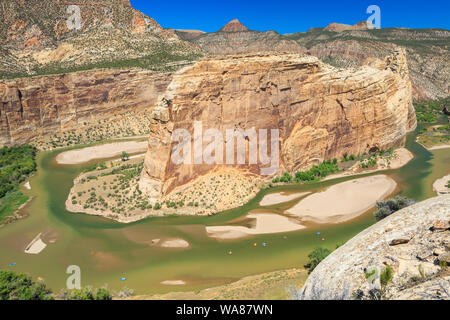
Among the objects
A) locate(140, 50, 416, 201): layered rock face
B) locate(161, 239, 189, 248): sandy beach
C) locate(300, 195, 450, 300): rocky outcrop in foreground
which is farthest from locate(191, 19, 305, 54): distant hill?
locate(300, 195, 450, 300): rocky outcrop in foreground

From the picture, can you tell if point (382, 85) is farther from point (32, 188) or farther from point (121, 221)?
point (32, 188)

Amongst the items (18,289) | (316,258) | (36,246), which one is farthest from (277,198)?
(18,289)

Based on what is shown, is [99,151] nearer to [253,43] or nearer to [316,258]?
[316,258]

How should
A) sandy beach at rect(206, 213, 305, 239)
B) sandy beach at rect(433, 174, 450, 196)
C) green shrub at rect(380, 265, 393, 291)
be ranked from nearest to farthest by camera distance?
green shrub at rect(380, 265, 393, 291) < sandy beach at rect(206, 213, 305, 239) < sandy beach at rect(433, 174, 450, 196)

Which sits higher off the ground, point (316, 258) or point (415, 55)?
point (415, 55)

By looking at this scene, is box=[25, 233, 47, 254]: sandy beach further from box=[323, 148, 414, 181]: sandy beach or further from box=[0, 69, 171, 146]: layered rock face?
box=[0, 69, 171, 146]: layered rock face

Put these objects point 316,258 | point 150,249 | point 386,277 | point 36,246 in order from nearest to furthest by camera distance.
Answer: point 386,277
point 316,258
point 150,249
point 36,246
